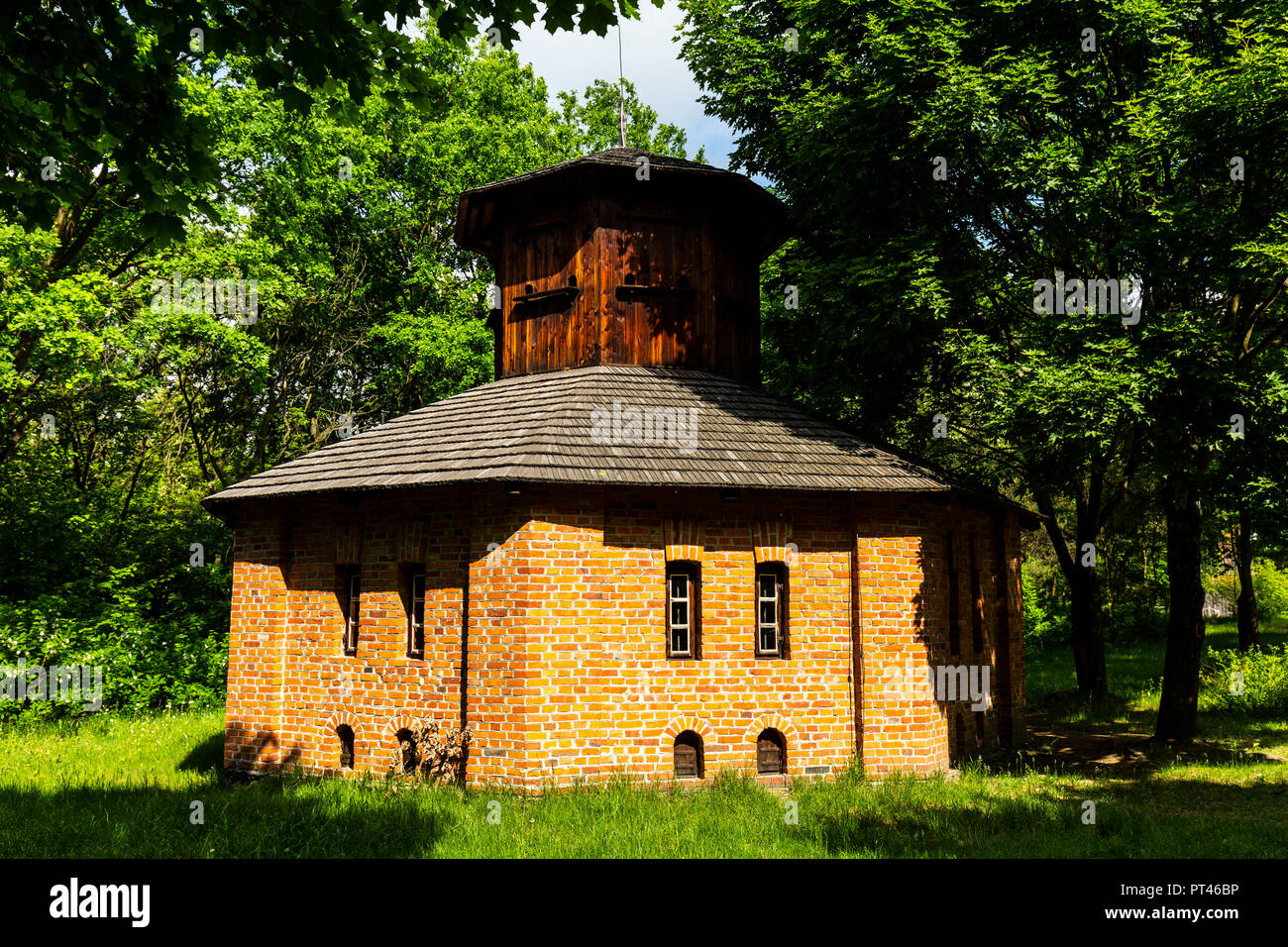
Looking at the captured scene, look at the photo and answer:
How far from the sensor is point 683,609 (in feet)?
37.5

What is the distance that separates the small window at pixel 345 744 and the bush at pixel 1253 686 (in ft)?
56.2

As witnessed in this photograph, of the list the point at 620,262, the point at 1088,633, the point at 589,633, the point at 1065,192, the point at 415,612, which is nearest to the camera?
the point at 589,633

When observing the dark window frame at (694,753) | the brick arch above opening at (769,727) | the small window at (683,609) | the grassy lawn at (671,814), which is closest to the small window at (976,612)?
the grassy lawn at (671,814)

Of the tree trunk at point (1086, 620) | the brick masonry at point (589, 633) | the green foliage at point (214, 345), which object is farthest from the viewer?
the tree trunk at point (1086, 620)

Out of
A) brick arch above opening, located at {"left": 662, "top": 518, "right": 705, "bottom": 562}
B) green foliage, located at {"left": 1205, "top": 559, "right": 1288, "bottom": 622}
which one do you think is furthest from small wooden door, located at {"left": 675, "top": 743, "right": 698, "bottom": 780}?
green foliage, located at {"left": 1205, "top": 559, "right": 1288, "bottom": 622}

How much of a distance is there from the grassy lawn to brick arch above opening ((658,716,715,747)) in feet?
2.01

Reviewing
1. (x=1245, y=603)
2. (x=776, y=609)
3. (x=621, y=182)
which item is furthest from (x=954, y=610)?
(x=1245, y=603)

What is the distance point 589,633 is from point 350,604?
14.1ft

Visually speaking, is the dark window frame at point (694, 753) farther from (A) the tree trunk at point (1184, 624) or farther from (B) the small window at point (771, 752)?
(A) the tree trunk at point (1184, 624)

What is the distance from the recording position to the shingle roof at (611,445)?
10.9 meters

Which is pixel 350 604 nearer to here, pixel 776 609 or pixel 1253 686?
pixel 776 609

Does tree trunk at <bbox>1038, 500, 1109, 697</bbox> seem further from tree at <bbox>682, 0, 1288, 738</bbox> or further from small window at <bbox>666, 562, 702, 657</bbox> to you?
small window at <bbox>666, 562, 702, 657</bbox>

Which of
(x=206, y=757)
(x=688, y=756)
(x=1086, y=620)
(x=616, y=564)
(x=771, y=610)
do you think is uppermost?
(x=616, y=564)

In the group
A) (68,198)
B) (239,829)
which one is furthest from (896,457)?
(68,198)
